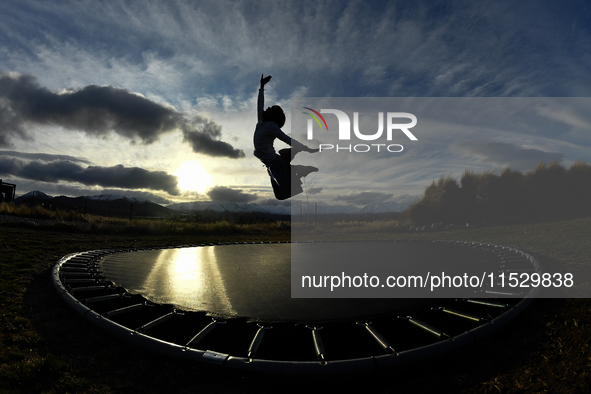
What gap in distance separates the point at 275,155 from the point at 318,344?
2.24 metres

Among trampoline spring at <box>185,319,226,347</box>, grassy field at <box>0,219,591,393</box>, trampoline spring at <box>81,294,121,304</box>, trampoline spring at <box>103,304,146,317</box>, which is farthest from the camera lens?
trampoline spring at <box>81,294,121,304</box>

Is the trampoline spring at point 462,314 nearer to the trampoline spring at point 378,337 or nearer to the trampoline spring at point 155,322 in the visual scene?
the trampoline spring at point 378,337

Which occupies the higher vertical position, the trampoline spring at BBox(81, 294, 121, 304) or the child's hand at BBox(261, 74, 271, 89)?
the child's hand at BBox(261, 74, 271, 89)

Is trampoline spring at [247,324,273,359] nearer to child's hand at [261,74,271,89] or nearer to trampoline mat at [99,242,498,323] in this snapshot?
trampoline mat at [99,242,498,323]

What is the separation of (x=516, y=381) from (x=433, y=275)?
2322mm

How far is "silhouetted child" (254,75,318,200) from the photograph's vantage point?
11.9ft

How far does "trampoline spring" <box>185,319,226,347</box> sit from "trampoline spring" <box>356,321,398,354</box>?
1101mm

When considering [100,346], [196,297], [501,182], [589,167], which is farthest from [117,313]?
[589,167]

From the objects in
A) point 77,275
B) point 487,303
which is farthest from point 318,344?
point 77,275

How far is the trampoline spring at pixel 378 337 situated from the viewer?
6.82 ft

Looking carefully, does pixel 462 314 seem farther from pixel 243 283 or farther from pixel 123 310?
pixel 123 310

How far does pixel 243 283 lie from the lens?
381cm

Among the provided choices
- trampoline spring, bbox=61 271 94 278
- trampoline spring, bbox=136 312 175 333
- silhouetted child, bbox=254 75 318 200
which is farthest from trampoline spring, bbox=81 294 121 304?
silhouetted child, bbox=254 75 318 200

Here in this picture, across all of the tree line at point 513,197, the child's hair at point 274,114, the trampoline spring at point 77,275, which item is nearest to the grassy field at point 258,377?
the trampoline spring at point 77,275
